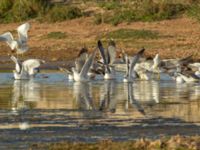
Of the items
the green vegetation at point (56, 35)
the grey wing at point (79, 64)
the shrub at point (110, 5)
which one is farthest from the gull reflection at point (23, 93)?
the shrub at point (110, 5)

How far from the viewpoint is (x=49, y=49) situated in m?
34.0

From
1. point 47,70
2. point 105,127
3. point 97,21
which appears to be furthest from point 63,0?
point 105,127

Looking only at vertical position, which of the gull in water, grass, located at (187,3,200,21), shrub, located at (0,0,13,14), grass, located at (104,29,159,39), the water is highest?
shrub, located at (0,0,13,14)

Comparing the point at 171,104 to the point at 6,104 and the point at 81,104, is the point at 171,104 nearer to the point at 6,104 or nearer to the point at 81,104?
the point at 81,104

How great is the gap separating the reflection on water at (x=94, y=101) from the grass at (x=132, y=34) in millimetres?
9593

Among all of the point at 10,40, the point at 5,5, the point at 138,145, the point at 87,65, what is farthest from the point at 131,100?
the point at 5,5

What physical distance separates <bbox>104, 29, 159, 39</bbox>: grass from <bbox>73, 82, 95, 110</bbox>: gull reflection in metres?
10.8

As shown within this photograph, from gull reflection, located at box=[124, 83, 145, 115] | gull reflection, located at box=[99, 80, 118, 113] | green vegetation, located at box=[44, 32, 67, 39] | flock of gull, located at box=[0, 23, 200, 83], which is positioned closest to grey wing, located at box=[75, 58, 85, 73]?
flock of gull, located at box=[0, 23, 200, 83]

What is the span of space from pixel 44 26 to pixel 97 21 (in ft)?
7.26

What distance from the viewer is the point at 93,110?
1717cm

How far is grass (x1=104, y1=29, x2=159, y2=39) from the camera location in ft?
112

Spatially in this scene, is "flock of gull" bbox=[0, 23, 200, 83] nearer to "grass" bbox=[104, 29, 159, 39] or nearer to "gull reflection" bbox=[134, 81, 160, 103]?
"gull reflection" bbox=[134, 81, 160, 103]

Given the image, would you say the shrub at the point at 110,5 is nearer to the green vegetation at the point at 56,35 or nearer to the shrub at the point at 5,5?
the green vegetation at the point at 56,35

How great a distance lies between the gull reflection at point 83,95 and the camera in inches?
711
